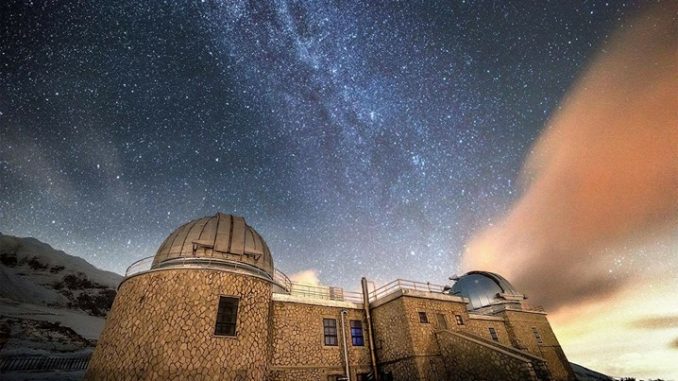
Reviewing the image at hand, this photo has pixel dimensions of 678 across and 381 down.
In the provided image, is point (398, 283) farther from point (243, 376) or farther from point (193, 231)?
point (193, 231)

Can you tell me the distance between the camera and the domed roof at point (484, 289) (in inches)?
1000

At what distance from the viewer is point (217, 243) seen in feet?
47.3

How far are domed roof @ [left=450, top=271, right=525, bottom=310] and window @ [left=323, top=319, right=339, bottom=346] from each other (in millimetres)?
15241

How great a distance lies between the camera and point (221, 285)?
13.1 meters

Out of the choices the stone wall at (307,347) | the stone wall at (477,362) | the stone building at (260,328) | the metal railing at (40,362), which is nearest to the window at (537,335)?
the stone building at (260,328)

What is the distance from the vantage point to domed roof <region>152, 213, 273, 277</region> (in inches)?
556

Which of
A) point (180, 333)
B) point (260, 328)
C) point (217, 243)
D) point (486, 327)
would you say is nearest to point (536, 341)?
point (486, 327)

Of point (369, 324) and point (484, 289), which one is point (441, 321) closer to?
point (369, 324)

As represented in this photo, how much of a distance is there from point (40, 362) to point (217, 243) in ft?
76.3

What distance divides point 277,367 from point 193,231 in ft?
26.0

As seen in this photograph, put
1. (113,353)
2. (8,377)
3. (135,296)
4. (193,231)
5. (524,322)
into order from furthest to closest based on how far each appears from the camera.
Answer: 1. (524,322)
2. (8,377)
3. (193,231)
4. (135,296)
5. (113,353)

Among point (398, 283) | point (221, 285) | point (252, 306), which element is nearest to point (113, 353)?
point (221, 285)

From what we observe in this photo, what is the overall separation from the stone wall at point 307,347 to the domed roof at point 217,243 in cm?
259

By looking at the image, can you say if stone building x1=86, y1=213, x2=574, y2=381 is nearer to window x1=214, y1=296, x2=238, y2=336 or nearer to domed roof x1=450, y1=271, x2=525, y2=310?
window x1=214, y1=296, x2=238, y2=336
